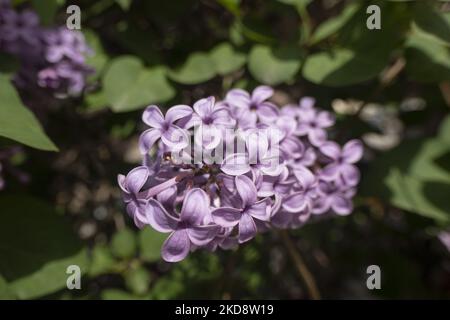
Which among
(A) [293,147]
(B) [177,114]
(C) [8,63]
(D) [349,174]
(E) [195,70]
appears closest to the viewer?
(B) [177,114]

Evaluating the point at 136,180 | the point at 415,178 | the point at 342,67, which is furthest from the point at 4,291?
the point at 415,178

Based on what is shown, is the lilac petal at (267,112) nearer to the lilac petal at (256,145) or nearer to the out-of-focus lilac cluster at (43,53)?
the lilac petal at (256,145)

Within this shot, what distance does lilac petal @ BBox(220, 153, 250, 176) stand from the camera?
3.50 ft

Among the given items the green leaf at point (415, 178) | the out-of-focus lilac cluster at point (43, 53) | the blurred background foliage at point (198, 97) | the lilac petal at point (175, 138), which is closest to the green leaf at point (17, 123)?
the blurred background foliage at point (198, 97)

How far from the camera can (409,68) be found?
151 centimetres

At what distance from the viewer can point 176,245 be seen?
105cm

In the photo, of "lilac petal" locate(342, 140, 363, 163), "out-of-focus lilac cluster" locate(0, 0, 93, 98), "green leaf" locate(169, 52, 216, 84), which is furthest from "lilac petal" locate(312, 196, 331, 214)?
"out-of-focus lilac cluster" locate(0, 0, 93, 98)

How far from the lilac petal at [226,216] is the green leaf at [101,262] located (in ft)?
2.25

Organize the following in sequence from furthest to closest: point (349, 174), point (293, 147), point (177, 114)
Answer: point (349, 174), point (293, 147), point (177, 114)

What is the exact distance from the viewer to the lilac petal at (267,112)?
1257 millimetres

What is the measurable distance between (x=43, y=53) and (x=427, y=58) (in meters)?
0.99

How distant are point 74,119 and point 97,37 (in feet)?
0.94

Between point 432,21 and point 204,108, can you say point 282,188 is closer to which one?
point 204,108
